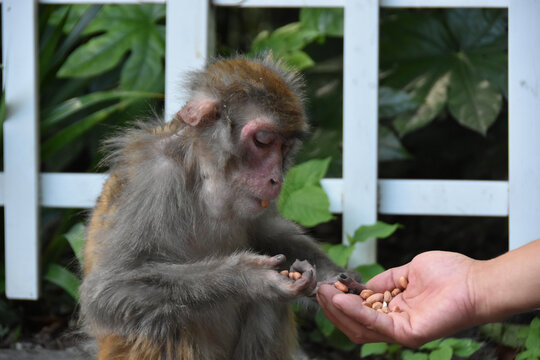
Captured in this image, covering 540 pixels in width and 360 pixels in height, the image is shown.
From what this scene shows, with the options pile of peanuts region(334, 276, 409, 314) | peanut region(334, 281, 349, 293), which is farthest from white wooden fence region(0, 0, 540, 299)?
peanut region(334, 281, 349, 293)

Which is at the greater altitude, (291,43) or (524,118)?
(291,43)

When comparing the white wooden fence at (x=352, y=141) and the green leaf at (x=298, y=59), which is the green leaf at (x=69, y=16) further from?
the green leaf at (x=298, y=59)

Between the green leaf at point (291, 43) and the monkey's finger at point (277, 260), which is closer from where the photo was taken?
the monkey's finger at point (277, 260)

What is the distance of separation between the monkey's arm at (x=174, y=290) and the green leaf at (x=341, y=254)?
1214 mm

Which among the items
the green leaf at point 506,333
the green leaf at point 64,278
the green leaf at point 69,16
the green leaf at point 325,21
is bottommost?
the green leaf at point 506,333

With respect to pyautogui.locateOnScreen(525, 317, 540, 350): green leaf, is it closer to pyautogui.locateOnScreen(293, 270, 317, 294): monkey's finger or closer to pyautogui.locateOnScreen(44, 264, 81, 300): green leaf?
pyautogui.locateOnScreen(293, 270, 317, 294): monkey's finger

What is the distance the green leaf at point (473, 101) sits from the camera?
535 cm

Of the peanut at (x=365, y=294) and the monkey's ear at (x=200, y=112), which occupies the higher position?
the monkey's ear at (x=200, y=112)

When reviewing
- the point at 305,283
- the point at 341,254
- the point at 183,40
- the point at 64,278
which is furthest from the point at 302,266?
the point at 64,278

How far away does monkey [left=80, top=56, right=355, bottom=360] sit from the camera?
3264 mm

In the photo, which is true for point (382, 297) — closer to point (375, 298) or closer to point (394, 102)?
point (375, 298)

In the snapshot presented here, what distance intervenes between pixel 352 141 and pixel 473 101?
4.29 ft

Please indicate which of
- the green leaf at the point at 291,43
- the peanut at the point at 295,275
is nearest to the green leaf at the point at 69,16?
the green leaf at the point at 291,43

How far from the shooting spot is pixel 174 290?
3266 mm
